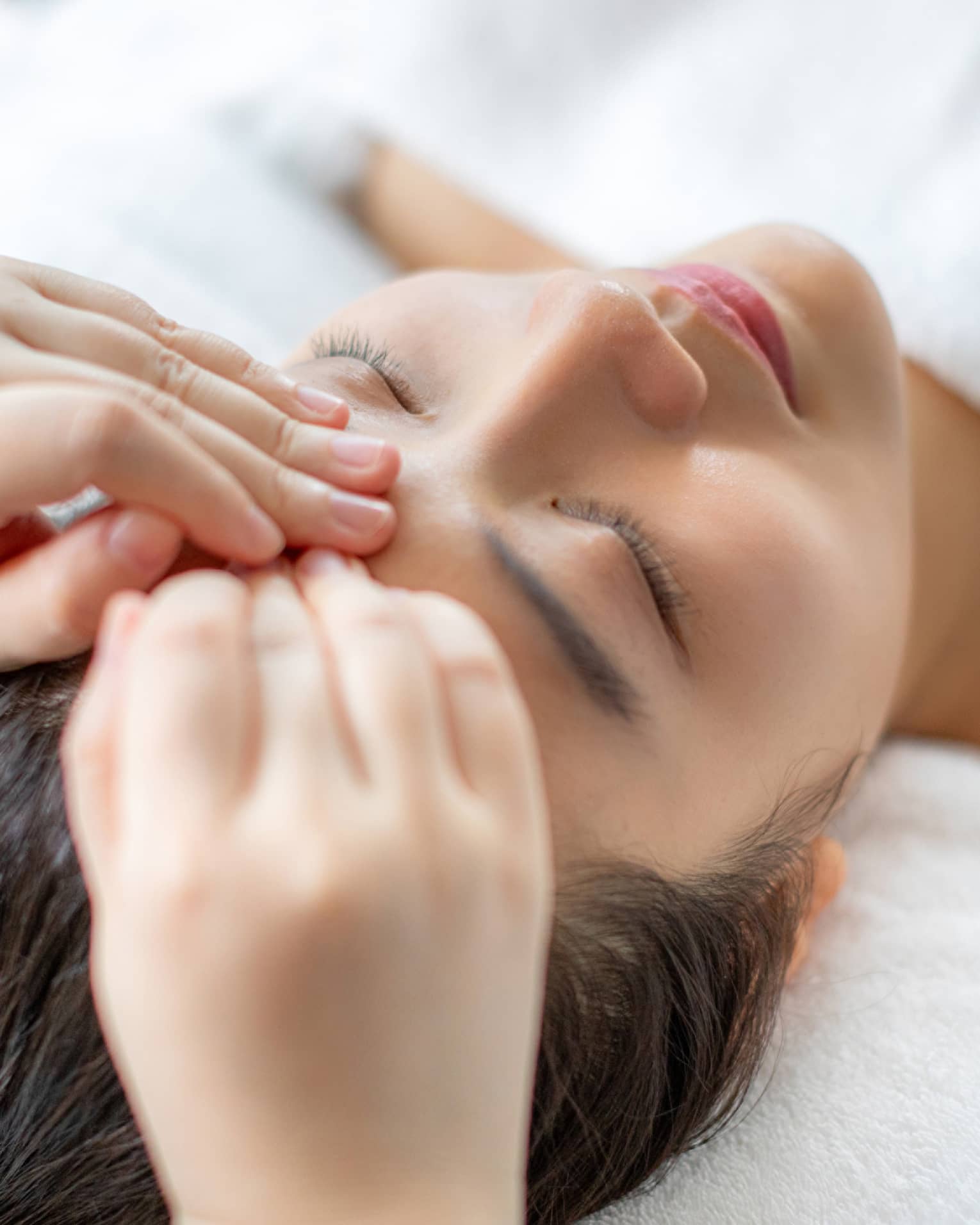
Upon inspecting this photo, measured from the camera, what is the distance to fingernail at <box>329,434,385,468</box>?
0.64 m

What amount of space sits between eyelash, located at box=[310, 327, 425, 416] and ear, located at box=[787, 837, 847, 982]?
0.51 meters

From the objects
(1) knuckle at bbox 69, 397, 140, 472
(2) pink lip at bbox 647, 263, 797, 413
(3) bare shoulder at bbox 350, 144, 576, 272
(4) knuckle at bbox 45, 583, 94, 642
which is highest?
(2) pink lip at bbox 647, 263, 797, 413

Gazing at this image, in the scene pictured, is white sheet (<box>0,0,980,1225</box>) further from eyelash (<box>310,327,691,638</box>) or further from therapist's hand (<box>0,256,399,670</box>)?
therapist's hand (<box>0,256,399,670</box>)

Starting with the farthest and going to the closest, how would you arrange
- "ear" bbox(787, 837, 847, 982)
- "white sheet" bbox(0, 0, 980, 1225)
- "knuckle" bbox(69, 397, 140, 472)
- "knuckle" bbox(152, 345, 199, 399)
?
1. "ear" bbox(787, 837, 847, 982)
2. "white sheet" bbox(0, 0, 980, 1225)
3. "knuckle" bbox(152, 345, 199, 399)
4. "knuckle" bbox(69, 397, 140, 472)

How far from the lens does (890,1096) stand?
2.67ft

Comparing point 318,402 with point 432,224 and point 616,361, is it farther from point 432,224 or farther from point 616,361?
point 432,224

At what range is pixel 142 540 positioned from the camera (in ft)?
1.89

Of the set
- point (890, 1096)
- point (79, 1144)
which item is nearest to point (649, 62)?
point (890, 1096)

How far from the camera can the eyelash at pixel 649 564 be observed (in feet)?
2.30

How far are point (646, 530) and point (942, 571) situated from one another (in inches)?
26.6

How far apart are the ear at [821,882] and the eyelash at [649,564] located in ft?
1.05

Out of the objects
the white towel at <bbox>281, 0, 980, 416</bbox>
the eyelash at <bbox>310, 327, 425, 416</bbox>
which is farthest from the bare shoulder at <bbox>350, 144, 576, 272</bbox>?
the eyelash at <bbox>310, 327, 425, 416</bbox>

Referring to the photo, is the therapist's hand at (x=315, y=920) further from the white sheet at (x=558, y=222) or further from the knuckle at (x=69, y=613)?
the white sheet at (x=558, y=222)

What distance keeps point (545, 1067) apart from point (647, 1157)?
15cm
